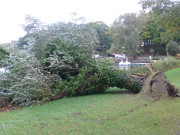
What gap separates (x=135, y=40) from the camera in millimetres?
36312

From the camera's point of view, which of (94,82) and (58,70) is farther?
(58,70)

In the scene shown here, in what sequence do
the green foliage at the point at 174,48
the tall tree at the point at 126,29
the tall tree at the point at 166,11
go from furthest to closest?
the tall tree at the point at 126,29, the green foliage at the point at 174,48, the tall tree at the point at 166,11

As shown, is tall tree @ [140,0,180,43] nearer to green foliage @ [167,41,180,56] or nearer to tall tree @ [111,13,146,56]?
tall tree @ [111,13,146,56]

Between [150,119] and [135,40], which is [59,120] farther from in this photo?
[135,40]

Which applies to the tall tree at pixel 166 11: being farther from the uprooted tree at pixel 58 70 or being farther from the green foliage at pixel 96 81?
the green foliage at pixel 96 81

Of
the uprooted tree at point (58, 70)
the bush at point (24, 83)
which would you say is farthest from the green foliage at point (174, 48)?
the bush at point (24, 83)

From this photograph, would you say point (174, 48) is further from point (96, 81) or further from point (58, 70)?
point (58, 70)

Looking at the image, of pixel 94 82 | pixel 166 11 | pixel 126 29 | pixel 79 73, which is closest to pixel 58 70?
pixel 79 73

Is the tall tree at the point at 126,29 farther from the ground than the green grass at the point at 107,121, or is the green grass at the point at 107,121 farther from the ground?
the tall tree at the point at 126,29

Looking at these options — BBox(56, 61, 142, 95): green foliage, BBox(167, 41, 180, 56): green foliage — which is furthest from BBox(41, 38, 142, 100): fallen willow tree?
BBox(167, 41, 180, 56): green foliage

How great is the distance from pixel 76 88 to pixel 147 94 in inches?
132

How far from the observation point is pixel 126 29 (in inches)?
1499

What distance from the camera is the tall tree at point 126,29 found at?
1473 inches

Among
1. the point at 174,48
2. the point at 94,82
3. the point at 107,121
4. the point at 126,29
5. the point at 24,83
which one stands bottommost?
the point at 107,121
